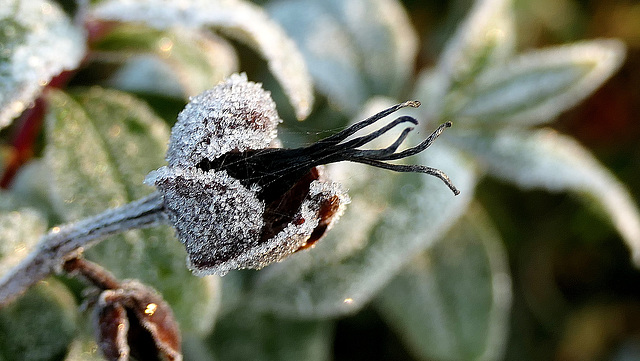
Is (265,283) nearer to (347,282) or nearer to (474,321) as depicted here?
(347,282)

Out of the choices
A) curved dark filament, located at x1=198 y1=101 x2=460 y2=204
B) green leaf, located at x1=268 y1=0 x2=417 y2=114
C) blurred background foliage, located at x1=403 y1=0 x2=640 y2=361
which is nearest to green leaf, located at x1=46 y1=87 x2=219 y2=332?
curved dark filament, located at x1=198 y1=101 x2=460 y2=204

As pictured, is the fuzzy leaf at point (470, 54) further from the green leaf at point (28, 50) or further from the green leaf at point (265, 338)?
the green leaf at point (28, 50)

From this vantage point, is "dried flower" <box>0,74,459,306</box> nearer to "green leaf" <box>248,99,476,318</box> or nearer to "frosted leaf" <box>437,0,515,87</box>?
"green leaf" <box>248,99,476,318</box>

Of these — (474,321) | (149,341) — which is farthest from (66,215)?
(474,321)

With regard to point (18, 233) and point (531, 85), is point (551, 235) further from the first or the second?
point (18, 233)

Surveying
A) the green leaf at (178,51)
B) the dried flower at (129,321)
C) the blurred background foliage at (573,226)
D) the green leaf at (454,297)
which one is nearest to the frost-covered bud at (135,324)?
the dried flower at (129,321)

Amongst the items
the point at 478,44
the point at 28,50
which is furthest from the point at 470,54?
the point at 28,50
